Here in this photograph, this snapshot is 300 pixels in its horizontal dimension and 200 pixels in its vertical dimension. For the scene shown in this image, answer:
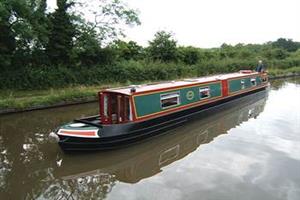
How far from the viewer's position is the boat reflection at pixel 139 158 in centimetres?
611

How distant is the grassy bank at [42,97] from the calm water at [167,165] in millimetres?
849

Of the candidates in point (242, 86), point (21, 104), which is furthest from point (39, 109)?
point (242, 86)

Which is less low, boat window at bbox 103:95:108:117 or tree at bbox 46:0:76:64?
tree at bbox 46:0:76:64

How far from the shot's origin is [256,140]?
27.0 feet

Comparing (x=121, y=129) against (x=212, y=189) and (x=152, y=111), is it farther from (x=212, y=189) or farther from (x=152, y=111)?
(x=212, y=189)

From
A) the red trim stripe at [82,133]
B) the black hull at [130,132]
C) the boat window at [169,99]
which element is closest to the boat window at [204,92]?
the black hull at [130,132]

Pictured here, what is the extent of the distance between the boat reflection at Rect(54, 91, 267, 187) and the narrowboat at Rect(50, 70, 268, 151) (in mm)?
204

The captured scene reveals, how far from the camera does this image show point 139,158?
7004 mm

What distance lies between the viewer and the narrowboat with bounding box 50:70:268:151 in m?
6.81

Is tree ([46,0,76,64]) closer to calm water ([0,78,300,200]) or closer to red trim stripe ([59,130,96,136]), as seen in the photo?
calm water ([0,78,300,200])

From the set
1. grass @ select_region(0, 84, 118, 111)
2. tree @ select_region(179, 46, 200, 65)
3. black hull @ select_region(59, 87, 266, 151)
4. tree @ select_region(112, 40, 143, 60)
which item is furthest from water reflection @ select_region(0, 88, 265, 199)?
tree @ select_region(179, 46, 200, 65)

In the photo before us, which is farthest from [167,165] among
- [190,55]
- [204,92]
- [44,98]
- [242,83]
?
[190,55]

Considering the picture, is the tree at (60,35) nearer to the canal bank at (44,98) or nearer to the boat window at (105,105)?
the canal bank at (44,98)

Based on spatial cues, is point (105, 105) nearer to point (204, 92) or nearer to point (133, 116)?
point (133, 116)
